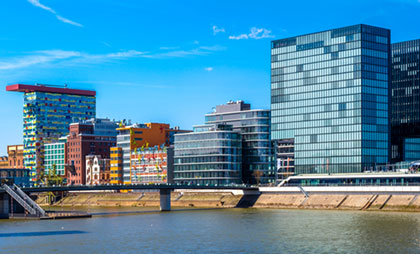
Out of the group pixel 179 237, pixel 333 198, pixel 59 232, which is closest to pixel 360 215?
pixel 333 198

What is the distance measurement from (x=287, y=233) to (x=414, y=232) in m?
18.8

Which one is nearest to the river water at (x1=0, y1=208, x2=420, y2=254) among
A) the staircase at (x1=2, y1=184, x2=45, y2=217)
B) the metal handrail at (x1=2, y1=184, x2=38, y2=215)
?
the staircase at (x1=2, y1=184, x2=45, y2=217)

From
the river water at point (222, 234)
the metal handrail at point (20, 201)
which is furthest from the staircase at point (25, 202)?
the river water at point (222, 234)

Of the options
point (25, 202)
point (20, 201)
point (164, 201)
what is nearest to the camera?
point (25, 202)

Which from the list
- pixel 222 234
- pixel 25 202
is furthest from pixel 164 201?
pixel 222 234

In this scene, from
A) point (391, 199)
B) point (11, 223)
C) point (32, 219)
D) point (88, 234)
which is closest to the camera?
point (88, 234)

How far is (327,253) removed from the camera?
9081 cm

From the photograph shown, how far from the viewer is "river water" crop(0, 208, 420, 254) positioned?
97.4 metres

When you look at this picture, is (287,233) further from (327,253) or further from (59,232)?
(59,232)

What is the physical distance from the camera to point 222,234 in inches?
4540

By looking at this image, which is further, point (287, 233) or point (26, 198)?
point (26, 198)

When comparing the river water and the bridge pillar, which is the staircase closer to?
the bridge pillar

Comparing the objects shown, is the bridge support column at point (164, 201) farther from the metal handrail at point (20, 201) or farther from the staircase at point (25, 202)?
the metal handrail at point (20, 201)

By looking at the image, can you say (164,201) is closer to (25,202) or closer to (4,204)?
(25,202)
